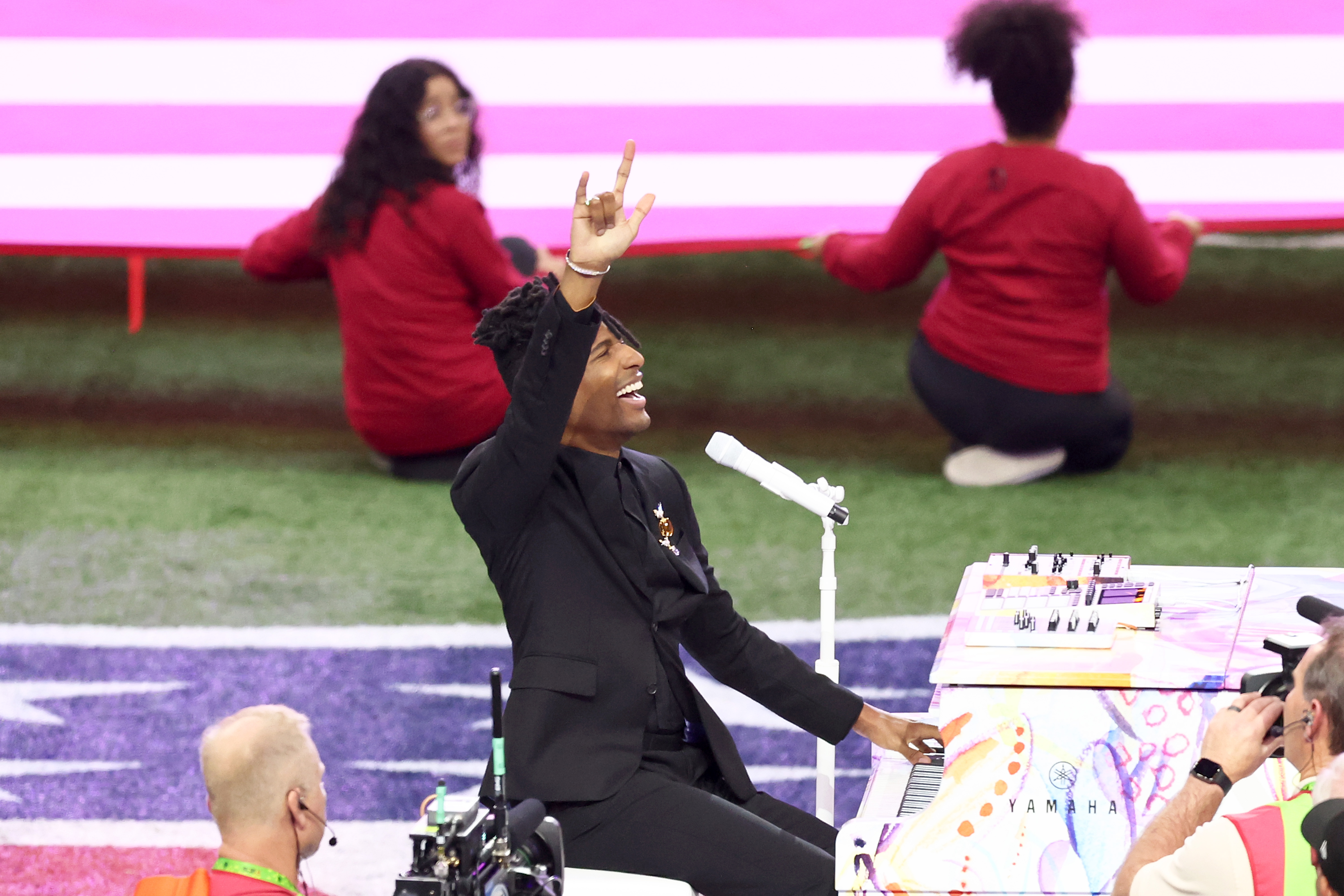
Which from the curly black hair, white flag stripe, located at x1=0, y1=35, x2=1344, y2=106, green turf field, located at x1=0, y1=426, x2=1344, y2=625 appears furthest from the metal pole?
white flag stripe, located at x1=0, y1=35, x2=1344, y2=106

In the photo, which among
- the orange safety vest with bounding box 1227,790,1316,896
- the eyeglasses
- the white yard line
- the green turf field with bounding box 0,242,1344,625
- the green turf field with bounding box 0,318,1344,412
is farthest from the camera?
the green turf field with bounding box 0,318,1344,412

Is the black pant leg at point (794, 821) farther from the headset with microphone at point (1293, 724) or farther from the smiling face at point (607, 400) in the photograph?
the headset with microphone at point (1293, 724)

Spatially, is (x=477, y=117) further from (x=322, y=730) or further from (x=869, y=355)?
(x=322, y=730)

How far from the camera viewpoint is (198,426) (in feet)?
17.7

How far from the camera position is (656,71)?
4953 millimetres

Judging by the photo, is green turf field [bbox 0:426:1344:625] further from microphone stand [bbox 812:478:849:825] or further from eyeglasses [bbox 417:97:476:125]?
microphone stand [bbox 812:478:849:825]

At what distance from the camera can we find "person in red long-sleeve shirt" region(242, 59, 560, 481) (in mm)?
4535

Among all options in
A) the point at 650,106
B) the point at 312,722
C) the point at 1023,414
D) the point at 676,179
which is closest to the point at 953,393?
the point at 1023,414

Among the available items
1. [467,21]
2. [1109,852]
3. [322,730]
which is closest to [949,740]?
[1109,852]

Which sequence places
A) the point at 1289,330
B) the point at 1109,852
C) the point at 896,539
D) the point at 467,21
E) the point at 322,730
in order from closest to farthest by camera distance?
the point at 1109,852 → the point at 322,730 → the point at 896,539 → the point at 467,21 → the point at 1289,330

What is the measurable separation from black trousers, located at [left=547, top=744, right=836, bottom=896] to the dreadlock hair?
1.72 feet

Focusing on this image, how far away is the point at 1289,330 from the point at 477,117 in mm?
2505

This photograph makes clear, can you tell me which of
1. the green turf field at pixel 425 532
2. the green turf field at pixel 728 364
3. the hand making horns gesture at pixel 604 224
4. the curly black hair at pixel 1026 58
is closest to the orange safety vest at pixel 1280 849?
the hand making horns gesture at pixel 604 224

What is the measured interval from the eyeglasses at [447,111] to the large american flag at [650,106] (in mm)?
365
